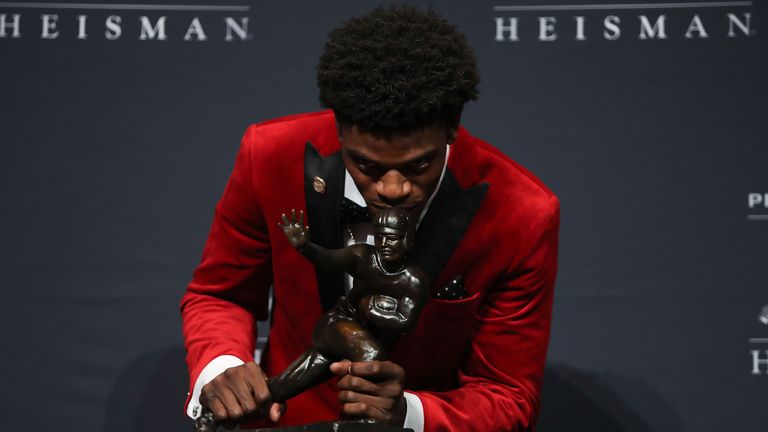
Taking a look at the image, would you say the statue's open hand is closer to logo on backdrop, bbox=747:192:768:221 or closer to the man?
the man

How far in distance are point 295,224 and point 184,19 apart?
132cm

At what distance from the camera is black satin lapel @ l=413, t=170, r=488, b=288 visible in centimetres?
171

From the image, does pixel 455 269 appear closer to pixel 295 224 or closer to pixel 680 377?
pixel 295 224

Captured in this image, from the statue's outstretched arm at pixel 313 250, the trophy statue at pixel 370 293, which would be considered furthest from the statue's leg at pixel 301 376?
the statue's outstretched arm at pixel 313 250

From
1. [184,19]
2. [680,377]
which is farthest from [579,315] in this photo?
[184,19]

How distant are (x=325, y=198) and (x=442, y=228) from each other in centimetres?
18

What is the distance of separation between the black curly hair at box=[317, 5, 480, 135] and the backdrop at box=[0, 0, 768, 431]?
1082 mm

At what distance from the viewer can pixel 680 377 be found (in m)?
2.43

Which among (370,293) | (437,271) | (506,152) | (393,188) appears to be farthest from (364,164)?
(506,152)

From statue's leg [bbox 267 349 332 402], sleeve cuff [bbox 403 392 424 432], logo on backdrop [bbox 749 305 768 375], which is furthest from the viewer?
logo on backdrop [bbox 749 305 768 375]

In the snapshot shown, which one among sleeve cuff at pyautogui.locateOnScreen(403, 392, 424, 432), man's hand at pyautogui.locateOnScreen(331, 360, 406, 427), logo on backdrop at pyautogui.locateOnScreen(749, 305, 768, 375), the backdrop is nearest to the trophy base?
man's hand at pyautogui.locateOnScreen(331, 360, 406, 427)

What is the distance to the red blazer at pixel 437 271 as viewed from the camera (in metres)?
1.72

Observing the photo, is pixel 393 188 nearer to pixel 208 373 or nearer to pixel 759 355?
pixel 208 373

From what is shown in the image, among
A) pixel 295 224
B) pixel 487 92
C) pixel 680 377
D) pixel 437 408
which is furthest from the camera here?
pixel 487 92
